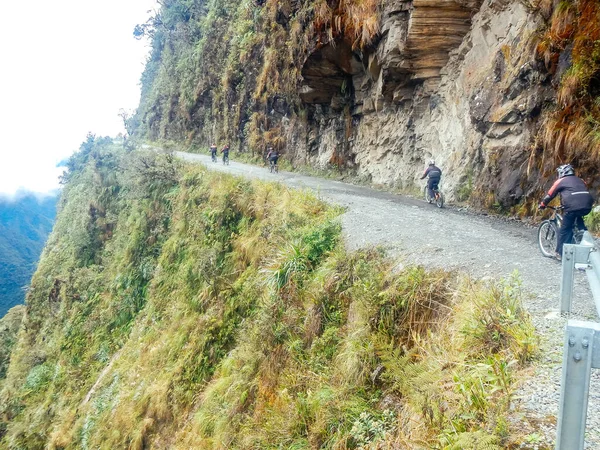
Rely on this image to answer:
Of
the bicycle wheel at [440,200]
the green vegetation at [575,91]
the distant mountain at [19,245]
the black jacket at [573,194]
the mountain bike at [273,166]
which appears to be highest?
the green vegetation at [575,91]

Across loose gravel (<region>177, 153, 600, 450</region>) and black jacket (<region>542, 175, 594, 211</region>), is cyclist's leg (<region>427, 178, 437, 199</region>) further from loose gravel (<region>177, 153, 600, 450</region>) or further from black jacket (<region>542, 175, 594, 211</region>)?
black jacket (<region>542, 175, 594, 211</region>)

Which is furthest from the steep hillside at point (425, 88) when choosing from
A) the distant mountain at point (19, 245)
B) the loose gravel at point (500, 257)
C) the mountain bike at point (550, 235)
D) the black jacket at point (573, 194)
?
the distant mountain at point (19, 245)

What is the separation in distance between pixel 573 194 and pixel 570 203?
0.47 feet

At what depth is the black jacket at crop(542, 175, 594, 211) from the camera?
5766 millimetres

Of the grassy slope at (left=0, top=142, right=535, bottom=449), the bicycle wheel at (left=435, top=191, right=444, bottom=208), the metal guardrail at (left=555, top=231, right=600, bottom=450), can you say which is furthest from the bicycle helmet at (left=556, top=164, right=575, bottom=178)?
the bicycle wheel at (left=435, top=191, right=444, bottom=208)

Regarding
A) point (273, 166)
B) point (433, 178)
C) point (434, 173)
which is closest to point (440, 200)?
point (433, 178)

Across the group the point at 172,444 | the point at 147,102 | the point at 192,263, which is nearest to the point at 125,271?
the point at 192,263

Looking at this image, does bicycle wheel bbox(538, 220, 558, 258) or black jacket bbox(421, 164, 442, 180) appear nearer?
bicycle wheel bbox(538, 220, 558, 258)

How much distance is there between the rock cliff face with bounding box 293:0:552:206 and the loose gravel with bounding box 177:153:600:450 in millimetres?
1734

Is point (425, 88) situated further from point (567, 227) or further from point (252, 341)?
point (252, 341)

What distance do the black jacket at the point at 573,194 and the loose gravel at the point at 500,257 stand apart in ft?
2.90

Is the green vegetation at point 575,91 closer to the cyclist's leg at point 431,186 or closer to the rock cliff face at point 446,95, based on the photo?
the rock cliff face at point 446,95

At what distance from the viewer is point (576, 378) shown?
179 centimetres

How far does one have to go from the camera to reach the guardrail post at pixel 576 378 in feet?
5.76
